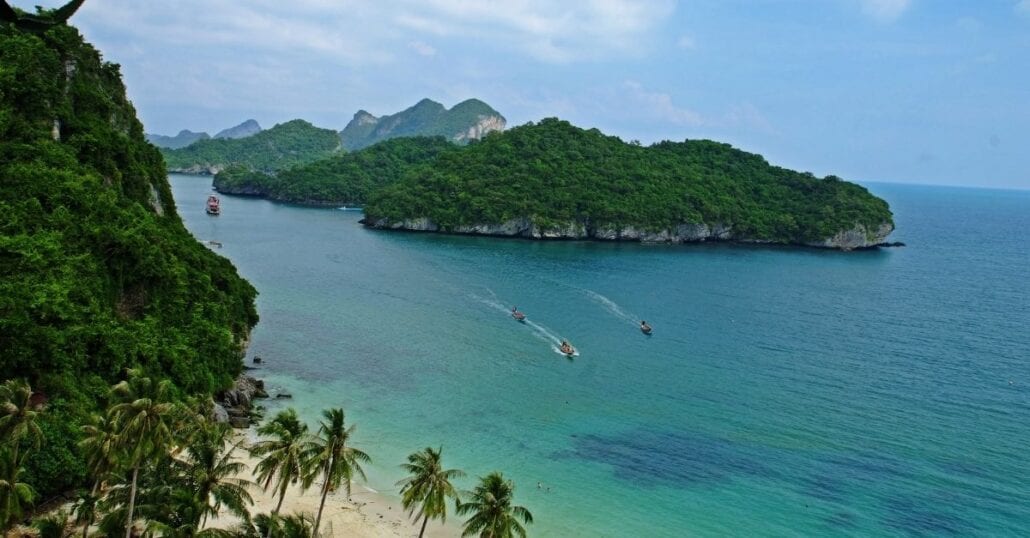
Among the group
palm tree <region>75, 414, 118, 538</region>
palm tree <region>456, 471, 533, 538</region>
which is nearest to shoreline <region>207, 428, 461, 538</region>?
palm tree <region>75, 414, 118, 538</region>

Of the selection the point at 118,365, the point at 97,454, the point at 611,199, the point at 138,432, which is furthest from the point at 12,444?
the point at 611,199

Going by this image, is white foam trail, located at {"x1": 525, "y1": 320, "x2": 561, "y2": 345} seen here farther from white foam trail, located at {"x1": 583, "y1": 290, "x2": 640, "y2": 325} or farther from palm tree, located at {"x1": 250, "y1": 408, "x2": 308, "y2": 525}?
palm tree, located at {"x1": 250, "y1": 408, "x2": 308, "y2": 525}

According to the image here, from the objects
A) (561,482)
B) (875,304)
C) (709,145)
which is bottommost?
(561,482)

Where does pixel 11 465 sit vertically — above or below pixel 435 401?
above

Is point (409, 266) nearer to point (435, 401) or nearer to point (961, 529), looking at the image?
point (435, 401)

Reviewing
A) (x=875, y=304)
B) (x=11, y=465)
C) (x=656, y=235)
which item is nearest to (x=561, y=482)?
(x=11, y=465)

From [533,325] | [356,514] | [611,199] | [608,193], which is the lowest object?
[356,514]

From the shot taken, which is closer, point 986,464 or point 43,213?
point 43,213

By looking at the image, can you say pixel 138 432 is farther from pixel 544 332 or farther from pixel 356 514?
pixel 544 332
